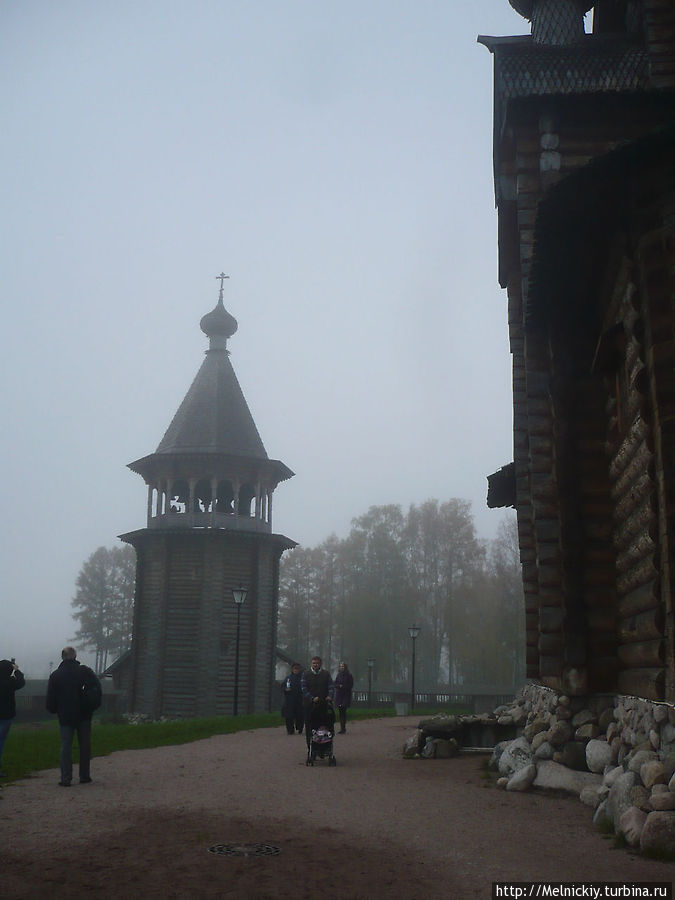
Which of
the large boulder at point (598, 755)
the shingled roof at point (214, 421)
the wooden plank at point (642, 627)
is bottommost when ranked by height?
the large boulder at point (598, 755)

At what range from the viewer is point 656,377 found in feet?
24.9

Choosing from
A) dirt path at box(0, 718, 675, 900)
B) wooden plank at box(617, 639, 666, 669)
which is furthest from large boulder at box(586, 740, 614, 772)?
wooden plank at box(617, 639, 666, 669)

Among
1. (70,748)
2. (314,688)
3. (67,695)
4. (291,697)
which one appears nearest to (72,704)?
(67,695)

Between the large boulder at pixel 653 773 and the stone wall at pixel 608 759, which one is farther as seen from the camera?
the large boulder at pixel 653 773

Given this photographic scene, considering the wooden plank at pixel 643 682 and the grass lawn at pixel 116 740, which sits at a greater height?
the wooden plank at pixel 643 682

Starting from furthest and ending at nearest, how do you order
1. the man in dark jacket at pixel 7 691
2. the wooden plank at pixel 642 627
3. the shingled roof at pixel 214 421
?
1. the shingled roof at pixel 214 421
2. the man in dark jacket at pixel 7 691
3. the wooden plank at pixel 642 627

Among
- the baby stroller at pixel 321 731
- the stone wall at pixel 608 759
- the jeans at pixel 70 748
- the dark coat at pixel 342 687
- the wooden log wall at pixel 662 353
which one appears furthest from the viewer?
the dark coat at pixel 342 687

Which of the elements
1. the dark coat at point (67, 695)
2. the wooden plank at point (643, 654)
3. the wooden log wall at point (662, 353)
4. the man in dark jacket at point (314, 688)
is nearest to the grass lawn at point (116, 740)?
the dark coat at point (67, 695)

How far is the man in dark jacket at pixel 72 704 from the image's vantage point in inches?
417

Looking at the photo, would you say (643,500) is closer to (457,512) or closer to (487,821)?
(487,821)

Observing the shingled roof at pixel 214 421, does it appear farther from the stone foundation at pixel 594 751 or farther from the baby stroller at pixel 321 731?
the baby stroller at pixel 321 731

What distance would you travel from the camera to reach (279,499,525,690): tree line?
171ft

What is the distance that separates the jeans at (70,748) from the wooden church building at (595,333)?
19.9 feet

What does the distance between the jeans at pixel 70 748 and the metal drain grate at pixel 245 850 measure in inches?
161
